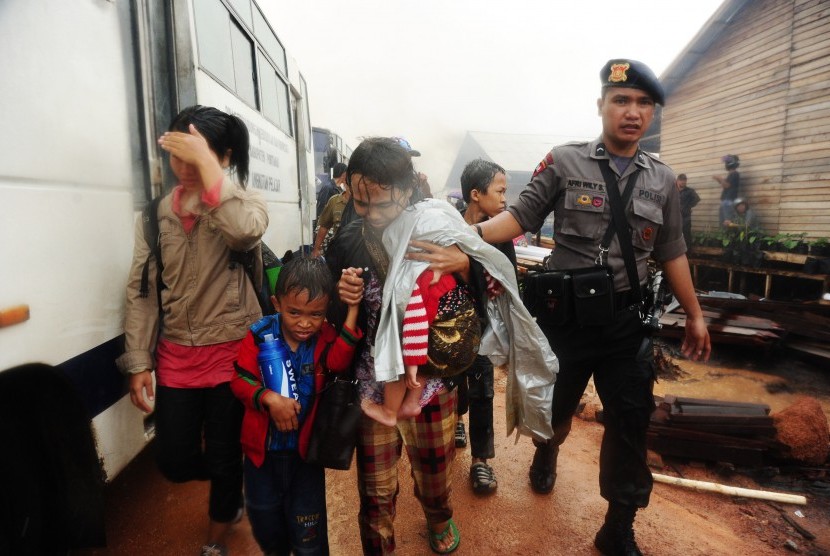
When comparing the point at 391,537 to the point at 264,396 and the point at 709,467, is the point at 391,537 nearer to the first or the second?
the point at 264,396

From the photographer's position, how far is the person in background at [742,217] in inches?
357

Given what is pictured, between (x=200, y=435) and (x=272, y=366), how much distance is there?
0.67m

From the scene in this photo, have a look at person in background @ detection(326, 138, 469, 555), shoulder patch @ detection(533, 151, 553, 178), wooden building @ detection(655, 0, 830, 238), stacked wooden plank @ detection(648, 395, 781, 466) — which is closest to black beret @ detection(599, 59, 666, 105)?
shoulder patch @ detection(533, 151, 553, 178)

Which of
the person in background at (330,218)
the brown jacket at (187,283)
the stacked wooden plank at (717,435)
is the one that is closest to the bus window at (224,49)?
the person in background at (330,218)

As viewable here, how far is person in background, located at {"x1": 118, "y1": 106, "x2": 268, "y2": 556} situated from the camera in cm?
194

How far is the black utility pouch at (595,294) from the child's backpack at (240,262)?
150cm

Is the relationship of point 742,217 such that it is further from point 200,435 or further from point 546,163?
point 200,435

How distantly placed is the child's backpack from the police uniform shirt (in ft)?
4.25

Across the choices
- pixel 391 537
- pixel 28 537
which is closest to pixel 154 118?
pixel 28 537

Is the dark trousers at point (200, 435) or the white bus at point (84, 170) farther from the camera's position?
the dark trousers at point (200, 435)

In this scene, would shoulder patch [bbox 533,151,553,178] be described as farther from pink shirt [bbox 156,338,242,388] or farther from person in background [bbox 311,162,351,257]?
person in background [bbox 311,162,351,257]

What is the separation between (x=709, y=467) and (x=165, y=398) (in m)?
3.86

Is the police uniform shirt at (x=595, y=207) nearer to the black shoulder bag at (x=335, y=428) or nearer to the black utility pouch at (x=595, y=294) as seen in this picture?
the black utility pouch at (x=595, y=294)

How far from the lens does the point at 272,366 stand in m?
1.78
